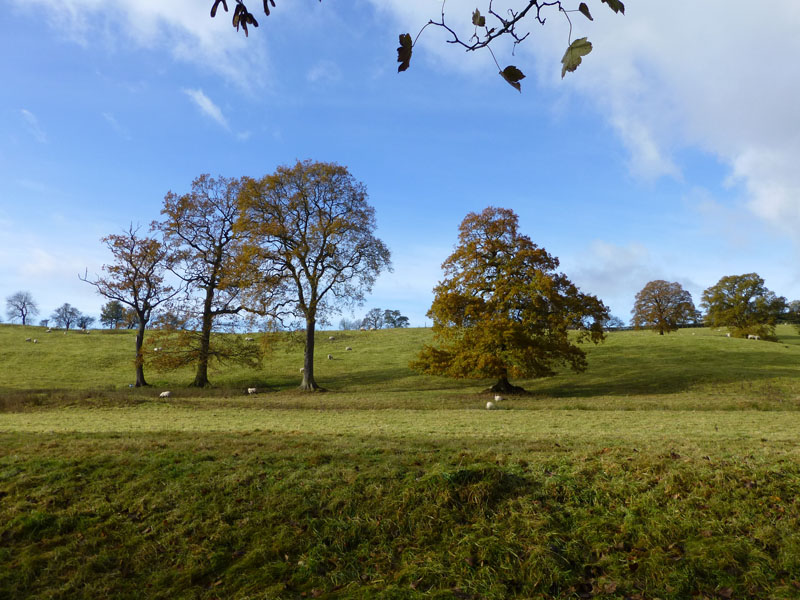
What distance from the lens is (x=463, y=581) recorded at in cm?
526

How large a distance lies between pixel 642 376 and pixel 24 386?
47741 mm

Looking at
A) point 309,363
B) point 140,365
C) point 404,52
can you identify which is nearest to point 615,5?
point 404,52

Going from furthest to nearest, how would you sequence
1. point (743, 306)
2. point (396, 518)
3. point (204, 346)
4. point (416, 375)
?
1. point (743, 306)
2. point (416, 375)
3. point (204, 346)
4. point (396, 518)

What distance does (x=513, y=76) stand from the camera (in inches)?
112

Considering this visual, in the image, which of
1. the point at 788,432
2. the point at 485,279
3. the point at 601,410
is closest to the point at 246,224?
the point at 485,279

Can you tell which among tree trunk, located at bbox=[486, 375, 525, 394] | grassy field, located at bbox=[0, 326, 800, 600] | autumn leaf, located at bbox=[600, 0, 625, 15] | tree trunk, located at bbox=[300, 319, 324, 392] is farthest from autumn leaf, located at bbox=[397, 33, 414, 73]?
tree trunk, located at bbox=[300, 319, 324, 392]

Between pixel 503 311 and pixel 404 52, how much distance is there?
28978 millimetres

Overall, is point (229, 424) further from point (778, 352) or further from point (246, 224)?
point (778, 352)

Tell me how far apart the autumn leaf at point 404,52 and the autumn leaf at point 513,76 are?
0.60 meters

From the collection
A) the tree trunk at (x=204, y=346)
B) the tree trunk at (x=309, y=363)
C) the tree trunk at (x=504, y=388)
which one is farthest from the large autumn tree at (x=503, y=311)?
the tree trunk at (x=204, y=346)

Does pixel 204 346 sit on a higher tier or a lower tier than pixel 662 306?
lower

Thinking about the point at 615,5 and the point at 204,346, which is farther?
the point at 204,346

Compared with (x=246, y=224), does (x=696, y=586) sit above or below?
below

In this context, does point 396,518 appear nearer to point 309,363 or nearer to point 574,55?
point 574,55
